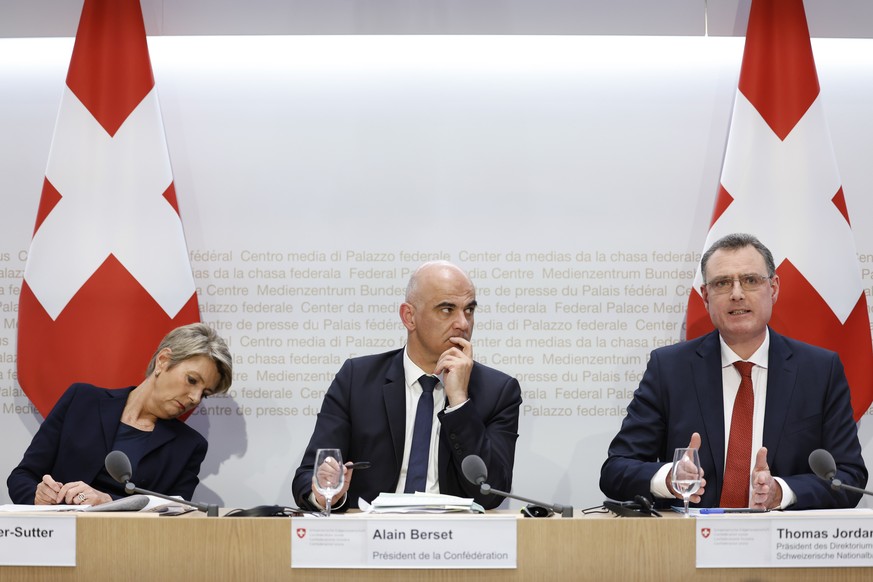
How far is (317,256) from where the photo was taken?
4418 mm

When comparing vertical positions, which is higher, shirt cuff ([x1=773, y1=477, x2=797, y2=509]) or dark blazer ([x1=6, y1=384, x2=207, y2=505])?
dark blazer ([x1=6, y1=384, x2=207, y2=505])

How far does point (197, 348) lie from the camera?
3.81 m

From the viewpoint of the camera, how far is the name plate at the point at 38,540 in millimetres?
2322

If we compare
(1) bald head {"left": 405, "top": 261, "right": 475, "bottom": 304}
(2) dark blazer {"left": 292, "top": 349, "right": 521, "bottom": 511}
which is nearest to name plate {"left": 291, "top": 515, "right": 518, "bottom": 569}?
(2) dark blazer {"left": 292, "top": 349, "right": 521, "bottom": 511}

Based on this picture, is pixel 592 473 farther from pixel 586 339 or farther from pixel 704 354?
pixel 704 354

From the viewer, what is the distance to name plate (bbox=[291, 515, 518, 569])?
7.41 feet

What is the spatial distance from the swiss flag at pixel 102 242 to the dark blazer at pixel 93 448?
0.86ft

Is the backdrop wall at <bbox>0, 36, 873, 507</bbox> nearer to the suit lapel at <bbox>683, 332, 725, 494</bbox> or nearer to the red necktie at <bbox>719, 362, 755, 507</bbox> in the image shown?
the suit lapel at <bbox>683, 332, 725, 494</bbox>

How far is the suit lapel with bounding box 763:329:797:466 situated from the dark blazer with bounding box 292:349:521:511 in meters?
0.93

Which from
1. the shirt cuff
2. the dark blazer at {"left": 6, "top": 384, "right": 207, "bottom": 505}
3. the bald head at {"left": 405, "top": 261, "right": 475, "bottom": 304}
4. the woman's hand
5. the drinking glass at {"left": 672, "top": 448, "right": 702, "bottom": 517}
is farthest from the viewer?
the dark blazer at {"left": 6, "top": 384, "right": 207, "bottom": 505}

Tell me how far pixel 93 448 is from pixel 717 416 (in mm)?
2462

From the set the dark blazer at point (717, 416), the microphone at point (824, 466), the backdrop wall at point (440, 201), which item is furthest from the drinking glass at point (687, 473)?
the backdrop wall at point (440, 201)

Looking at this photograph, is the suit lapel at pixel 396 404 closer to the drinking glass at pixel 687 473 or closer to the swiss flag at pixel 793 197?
the drinking glass at pixel 687 473

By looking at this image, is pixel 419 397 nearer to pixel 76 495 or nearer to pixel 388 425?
pixel 388 425
